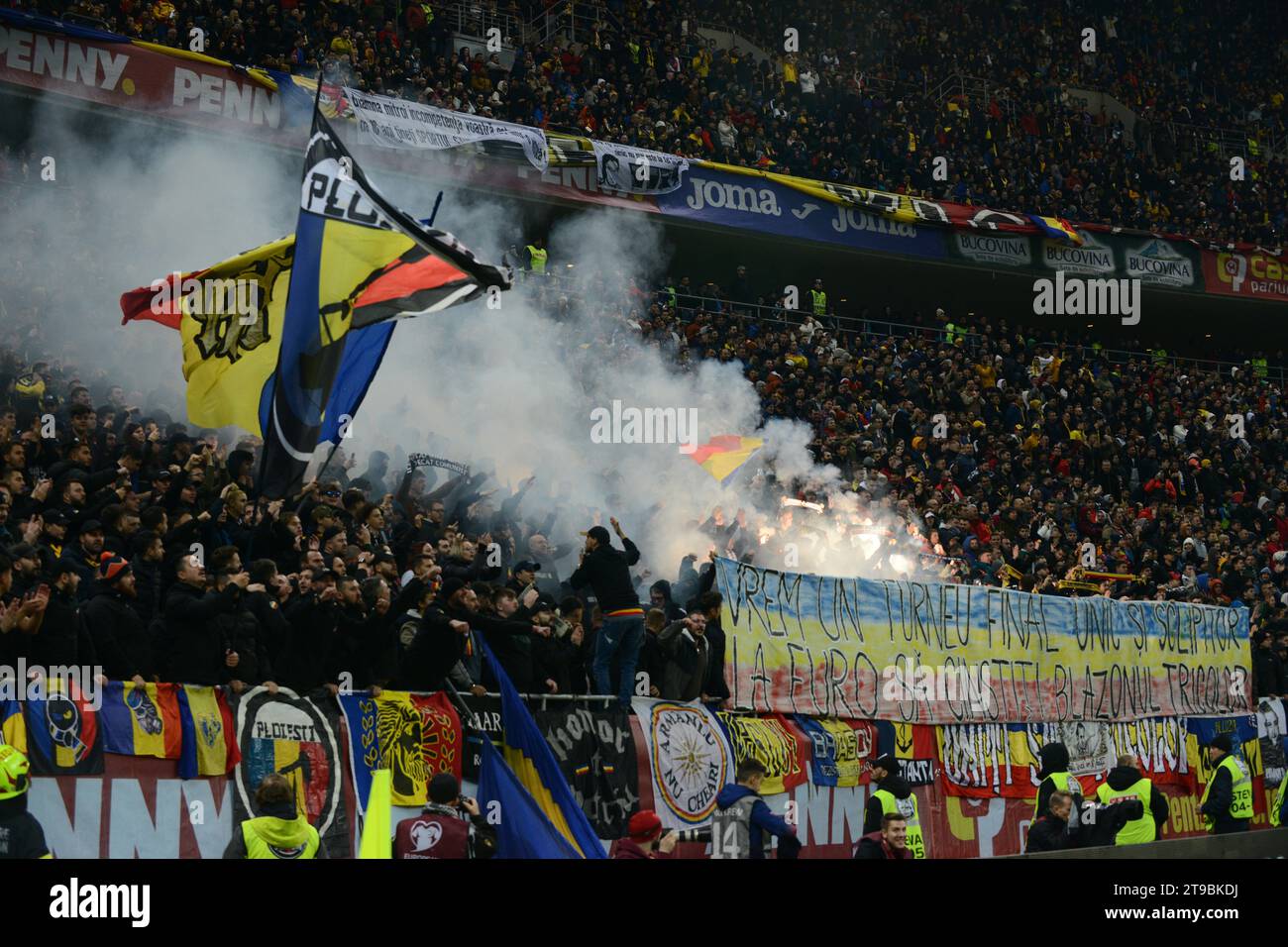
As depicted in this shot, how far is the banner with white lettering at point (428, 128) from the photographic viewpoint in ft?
61.3

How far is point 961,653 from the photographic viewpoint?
1272 centimetres

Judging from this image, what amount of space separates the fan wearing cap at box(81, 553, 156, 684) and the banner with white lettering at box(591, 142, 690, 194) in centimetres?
1497

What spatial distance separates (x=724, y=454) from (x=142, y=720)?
377 inches

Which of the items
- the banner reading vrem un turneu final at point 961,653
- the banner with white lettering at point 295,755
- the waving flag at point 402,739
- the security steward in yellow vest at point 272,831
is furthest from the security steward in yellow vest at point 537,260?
the security steward in yellow vest at point 272,831

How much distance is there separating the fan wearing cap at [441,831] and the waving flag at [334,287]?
2.60 m

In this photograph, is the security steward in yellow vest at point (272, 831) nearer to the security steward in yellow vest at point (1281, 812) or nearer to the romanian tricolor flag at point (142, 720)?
the romanian tricolor flag at point (142, 720)

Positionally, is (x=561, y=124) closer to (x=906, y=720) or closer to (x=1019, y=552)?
(x=1019, y=552)

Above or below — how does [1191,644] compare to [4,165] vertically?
below

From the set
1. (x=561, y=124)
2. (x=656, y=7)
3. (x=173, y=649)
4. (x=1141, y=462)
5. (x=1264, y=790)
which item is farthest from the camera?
(x=656, y=7)

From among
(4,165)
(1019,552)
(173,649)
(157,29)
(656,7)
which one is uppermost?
(656,7)

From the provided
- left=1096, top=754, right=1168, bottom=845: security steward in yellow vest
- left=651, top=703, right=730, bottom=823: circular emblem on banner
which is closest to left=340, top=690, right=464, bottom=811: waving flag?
left=651, top=703, right=730, bottom=823: circular emblem on banner
